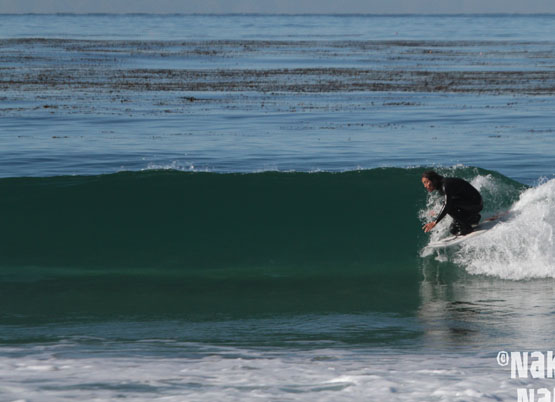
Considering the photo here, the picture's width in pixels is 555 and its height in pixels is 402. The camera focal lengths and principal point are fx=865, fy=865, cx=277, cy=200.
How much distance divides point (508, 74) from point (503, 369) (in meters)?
36.8

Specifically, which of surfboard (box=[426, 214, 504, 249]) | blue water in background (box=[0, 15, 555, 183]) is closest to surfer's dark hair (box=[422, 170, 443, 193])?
surfboard (box=[426, 214, 504, 249])

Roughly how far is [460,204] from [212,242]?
167 inches

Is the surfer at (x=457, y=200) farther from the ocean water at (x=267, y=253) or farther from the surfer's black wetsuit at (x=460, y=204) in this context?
the ocean water at (x=267, y=253)

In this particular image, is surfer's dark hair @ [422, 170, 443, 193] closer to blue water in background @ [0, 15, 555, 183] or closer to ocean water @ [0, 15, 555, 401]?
ocean water @ [0, 15, 555, 401]

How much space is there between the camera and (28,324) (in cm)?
980

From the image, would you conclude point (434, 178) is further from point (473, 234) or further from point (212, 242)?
point (212, 242)

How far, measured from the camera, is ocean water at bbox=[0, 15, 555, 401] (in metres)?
7.81

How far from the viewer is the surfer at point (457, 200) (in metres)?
12.1

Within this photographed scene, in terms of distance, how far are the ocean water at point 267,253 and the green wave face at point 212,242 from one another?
0.15 feet

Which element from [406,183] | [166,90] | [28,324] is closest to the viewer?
[28,324]

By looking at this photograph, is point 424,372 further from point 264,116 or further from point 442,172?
point 264,116

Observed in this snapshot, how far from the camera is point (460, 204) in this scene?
40.7ft

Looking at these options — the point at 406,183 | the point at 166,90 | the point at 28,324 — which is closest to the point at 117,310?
the point at 28,324

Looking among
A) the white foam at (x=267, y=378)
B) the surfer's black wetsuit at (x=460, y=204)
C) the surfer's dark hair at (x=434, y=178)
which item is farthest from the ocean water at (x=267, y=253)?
the surfer's dark hair at (x=434, y=178)
